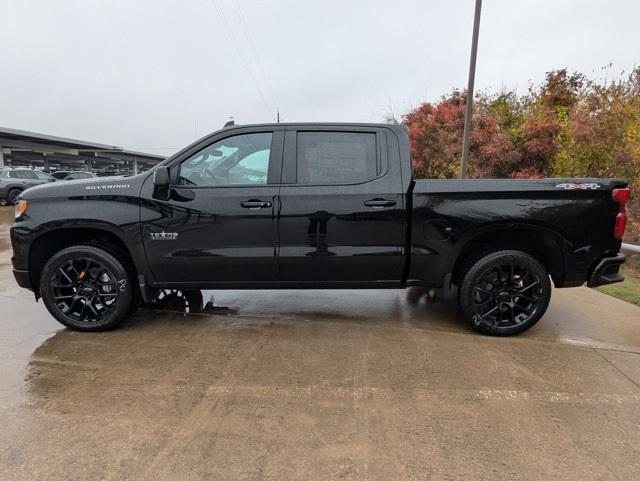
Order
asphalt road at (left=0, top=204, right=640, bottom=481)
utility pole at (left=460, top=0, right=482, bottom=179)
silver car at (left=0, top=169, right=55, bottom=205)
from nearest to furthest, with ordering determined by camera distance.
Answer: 1. asphalt road at (left=0, top=204, right=640, bottom=481)
2. utility pole at (left=460, top=0, right=482, bottom=179)
3. silver car at (left=0, top=169, right=55, bottom=205)

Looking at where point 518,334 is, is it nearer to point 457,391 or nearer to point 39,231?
point 457,391

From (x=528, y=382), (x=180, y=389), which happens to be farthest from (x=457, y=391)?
(x=180, y=389)

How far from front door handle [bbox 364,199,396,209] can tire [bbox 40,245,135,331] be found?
2.33 meters

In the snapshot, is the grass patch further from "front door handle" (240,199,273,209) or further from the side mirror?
the side mirror

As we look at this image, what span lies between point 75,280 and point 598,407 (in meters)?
4.34

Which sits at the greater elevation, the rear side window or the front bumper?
the rear side window

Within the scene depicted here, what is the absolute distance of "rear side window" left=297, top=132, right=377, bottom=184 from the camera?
3.74m

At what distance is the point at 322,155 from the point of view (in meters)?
3.79

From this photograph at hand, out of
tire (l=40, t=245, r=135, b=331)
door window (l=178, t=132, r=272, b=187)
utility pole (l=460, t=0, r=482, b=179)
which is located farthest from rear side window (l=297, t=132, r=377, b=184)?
utility pole (l=460, t=0, r=482, b=179)

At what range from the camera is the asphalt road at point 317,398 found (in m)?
2.21

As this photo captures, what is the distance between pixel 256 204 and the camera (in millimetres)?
3664

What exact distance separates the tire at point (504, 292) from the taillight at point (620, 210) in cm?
69

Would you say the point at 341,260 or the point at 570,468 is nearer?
the point at 570,468

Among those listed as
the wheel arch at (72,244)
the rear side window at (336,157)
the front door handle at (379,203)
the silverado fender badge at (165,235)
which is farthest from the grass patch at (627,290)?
the wheel arch at (72,244)
